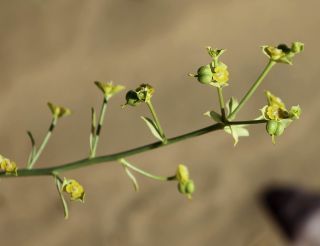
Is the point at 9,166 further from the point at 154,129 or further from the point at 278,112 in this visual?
the point at 278,112

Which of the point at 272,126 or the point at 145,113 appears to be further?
the point at 145,113

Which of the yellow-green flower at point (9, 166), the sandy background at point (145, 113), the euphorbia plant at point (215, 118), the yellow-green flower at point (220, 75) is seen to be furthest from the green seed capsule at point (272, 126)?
the sandy background at point (145, 113)

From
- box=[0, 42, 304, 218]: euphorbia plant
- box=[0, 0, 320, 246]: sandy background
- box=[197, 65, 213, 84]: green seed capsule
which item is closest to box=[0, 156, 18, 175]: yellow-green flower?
box=[0, 42, 304, 218]: euphorbia plant

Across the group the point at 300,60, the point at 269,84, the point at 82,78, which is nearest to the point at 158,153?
the point at 82,78

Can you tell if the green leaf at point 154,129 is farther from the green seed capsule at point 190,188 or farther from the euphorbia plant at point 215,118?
the green seed capsule at point 190,188

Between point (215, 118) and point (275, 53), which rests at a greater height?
point (275, 53)

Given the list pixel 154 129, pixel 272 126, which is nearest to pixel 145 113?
pixel 154 129
